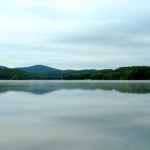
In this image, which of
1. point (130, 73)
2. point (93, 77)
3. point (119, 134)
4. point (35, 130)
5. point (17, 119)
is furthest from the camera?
point (93, 77)

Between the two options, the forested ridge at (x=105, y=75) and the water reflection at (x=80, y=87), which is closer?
the water reflection at (x=80, y=87)

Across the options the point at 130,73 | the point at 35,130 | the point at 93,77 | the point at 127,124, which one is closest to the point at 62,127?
the point at 35,130

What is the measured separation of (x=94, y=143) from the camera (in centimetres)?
1077

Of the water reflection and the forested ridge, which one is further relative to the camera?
the forested ridge

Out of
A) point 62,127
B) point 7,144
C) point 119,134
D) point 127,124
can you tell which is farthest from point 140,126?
point 7,144

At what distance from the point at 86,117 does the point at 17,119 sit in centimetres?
317

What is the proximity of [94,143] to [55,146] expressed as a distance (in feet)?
3.86

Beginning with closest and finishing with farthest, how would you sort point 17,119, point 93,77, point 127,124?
1. point 127,124
2. point 17,119
3. point 93,77

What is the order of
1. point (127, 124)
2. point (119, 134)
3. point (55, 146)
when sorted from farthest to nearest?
point (127, 124)
point (119, 134)
point (55, 146)

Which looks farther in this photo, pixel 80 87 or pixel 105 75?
pixel 105 75

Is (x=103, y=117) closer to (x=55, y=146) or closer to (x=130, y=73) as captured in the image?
(x=55, y=146)

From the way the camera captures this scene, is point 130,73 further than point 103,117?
Yes

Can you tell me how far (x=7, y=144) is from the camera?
10688mm

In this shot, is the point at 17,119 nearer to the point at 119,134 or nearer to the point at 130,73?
the point at 119,134
